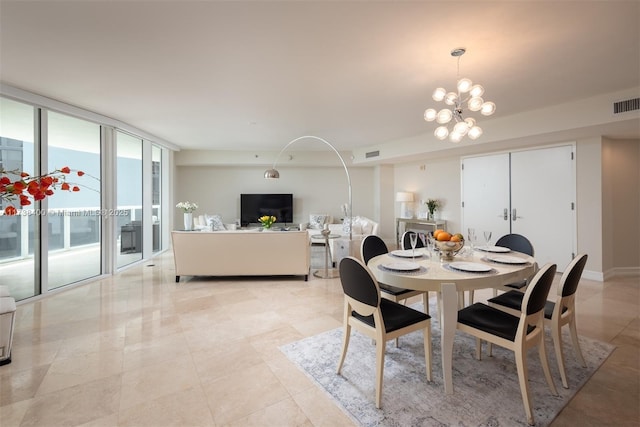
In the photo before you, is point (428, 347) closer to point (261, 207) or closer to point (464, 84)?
point (464, 84)

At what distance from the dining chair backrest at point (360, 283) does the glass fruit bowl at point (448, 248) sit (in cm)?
89

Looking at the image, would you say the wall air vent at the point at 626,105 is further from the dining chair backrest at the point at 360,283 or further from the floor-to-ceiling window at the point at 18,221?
the floor-to-ceiling window at the point at 18,221

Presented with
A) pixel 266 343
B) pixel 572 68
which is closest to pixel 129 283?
pixel 266 343

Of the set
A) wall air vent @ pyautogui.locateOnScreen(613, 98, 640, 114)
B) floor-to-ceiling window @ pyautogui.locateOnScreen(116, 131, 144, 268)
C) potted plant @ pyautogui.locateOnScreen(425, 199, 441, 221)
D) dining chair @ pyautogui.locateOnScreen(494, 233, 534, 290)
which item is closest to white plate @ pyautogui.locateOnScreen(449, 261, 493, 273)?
dining chair @ pyautogui.locateOnScreen(494, 233, 534, 290)

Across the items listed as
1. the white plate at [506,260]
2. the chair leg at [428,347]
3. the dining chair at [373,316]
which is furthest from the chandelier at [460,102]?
the chair leg at [428,347]

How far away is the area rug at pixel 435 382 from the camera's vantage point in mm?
1726

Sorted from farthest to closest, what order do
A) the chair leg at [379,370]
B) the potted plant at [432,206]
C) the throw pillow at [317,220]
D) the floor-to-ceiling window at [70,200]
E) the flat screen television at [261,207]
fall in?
the flat screen television at [261,207] < the throw pillow at [317,220] < the potted plant at [432,206] < the floor-to-ceiling window at [70,200] < the chair leg at [379,370]

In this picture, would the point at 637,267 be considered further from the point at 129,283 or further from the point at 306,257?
the point at 129,283

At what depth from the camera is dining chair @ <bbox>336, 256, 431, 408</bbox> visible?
1.84m

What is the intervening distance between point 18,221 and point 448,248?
4.77 metres

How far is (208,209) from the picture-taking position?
8164 millimetres

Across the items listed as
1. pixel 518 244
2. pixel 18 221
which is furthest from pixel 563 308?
pixel 18 221

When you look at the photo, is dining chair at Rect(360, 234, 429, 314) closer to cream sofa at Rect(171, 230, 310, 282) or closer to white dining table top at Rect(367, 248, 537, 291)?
white dining table top at Rect(367, 248, 537, 291)

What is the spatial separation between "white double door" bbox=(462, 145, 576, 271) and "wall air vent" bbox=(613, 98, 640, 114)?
121 centimetres
